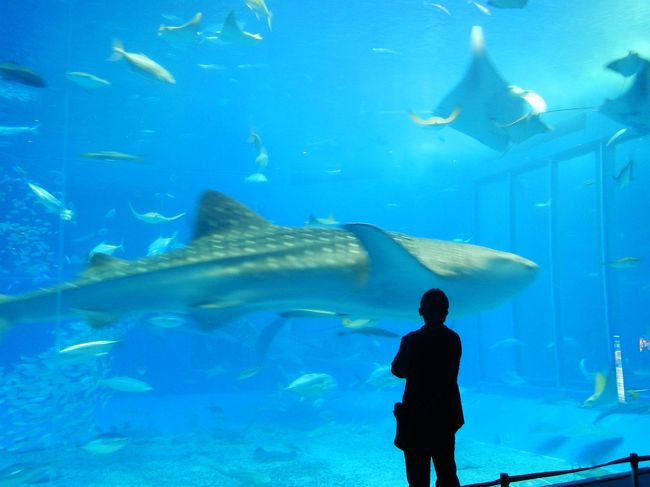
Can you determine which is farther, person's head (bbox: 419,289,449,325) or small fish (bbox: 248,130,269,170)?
small fish (bbox: 248,130,269,170)

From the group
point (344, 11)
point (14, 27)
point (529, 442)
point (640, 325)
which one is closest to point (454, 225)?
point (640, 325)

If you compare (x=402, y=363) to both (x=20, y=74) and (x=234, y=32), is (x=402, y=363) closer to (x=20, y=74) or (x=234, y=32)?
(x=20, y=74)

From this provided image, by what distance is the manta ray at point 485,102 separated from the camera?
7.05 metres

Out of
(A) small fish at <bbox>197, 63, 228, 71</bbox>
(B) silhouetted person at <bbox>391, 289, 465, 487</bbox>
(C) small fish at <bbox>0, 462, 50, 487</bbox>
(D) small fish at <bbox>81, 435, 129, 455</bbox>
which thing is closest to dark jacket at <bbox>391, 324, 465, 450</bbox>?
(B) silhouetted person at <bbox>391, 289, 465, 487</bbox>

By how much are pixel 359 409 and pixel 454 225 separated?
22.5 metres

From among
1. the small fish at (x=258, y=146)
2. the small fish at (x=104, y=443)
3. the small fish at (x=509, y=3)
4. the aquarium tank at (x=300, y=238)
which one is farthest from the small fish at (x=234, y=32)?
the small fish at (x=104, y=443)

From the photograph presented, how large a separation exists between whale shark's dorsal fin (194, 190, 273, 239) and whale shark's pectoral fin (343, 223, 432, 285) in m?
0.65

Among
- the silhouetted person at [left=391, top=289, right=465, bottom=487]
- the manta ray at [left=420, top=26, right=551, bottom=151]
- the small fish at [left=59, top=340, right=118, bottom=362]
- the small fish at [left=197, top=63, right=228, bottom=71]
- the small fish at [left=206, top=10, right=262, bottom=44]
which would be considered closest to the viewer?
the silhouetted person at [left=391, top=289, right=465, bottom=487]

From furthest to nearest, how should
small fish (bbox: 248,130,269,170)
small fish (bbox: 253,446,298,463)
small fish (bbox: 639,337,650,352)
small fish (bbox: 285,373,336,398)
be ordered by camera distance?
small fish (bbox: 639,337,650,352) < small fish (bbox: 248,130,269,170) < small fish (bbox: 253,446,298,463) < small fish (bbox: 285,373,336,398)

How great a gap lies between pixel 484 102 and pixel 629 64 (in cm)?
193

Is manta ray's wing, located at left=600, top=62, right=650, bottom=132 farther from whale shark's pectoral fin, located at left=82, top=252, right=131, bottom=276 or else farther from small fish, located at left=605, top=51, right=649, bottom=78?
whale shark's pectoral fin, located at left=82, top=252, right=131, bottom=276

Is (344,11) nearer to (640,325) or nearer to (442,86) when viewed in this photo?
(442,86)

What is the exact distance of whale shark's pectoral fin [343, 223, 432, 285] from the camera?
7.65 ft

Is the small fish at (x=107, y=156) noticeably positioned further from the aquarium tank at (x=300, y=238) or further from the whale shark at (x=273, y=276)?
the whale shark at (x=273, y=276)
